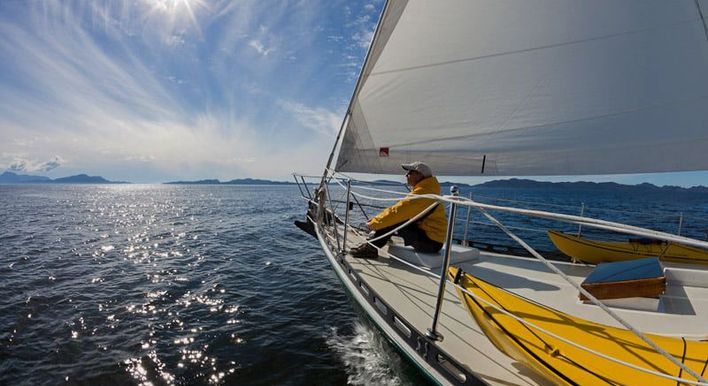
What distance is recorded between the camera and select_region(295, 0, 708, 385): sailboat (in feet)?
10.5

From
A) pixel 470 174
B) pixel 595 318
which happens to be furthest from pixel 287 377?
pixel 470 174

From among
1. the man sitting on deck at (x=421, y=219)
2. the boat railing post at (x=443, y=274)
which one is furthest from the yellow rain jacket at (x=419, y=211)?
the boat railing post at (x=443, y=274)

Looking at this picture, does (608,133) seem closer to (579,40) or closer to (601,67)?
(601,67)

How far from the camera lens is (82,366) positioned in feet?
15.5

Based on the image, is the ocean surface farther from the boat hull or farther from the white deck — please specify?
the white deck

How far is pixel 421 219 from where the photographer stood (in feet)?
15.3

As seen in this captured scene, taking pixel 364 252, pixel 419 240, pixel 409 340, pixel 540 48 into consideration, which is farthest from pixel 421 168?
pixel 409 340

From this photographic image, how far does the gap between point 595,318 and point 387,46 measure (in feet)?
16.0

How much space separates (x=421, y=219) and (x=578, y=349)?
2.56m

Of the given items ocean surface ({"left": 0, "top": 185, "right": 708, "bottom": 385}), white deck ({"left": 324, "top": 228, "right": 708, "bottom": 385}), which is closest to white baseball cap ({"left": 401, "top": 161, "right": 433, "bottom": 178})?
ocean surface ({"left": 0, "top": 185, "right": 708, "bottom": 385})

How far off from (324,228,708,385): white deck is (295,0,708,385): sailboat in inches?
0.8

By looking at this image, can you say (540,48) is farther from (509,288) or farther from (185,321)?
(185,321)

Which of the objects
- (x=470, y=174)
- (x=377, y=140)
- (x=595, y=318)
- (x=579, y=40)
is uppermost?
(x=579, y=40)

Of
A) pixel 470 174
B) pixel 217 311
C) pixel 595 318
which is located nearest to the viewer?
pixel 595 318
